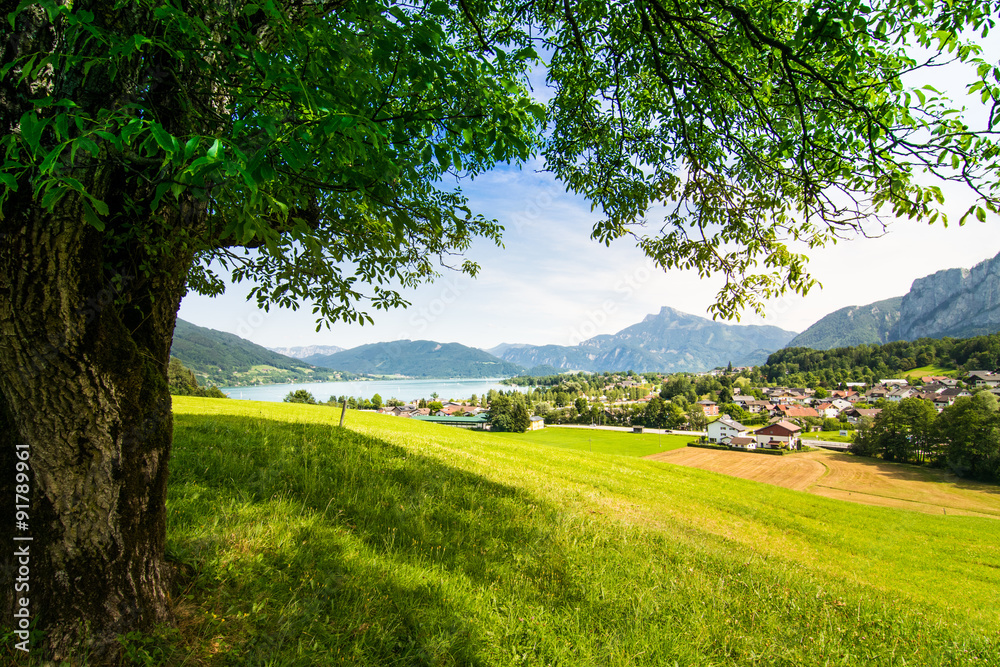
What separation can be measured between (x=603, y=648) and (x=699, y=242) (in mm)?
5316

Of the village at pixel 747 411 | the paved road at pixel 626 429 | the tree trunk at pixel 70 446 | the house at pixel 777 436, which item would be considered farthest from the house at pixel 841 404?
the tree trunk at pixel 70 446

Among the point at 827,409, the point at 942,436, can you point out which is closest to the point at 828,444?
the point at 942,436

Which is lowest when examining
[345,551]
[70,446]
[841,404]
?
[841,404]

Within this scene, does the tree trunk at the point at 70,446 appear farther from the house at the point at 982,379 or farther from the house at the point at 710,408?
the house at the point at 982,379

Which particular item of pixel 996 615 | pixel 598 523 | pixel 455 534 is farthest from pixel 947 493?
pixel 455 534

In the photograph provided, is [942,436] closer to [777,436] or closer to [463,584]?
[777,436]

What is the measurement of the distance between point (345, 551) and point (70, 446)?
2.37 metres

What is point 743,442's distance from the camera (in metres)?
80.4

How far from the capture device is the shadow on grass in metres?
2.94

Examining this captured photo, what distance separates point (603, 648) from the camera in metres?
3.15

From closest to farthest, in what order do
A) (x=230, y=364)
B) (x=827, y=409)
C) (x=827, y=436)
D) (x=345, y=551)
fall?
(x=345, y=551) → (x=827, y=436) → (x=827, y=409) → (x=230, y=364)

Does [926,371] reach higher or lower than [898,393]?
higher

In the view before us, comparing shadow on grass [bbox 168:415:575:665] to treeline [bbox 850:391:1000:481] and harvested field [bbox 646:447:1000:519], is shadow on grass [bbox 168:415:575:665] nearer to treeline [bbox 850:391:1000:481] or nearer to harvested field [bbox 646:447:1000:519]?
harvested field [bbox 646:447:1000:519]

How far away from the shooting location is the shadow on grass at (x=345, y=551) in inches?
116
